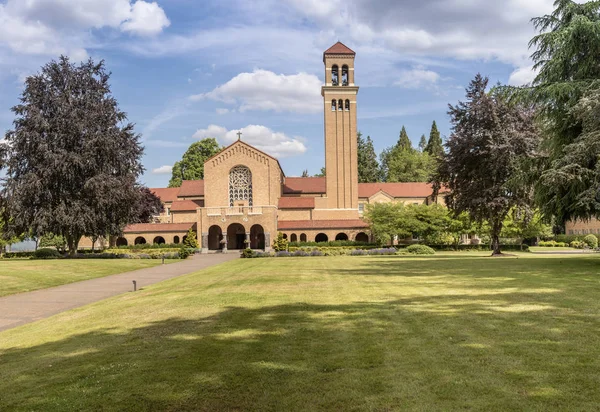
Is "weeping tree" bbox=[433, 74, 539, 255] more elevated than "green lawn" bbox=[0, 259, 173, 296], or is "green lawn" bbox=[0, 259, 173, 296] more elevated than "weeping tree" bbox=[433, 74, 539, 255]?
"weeping tree" bbox=[433, 74, 539, 255]

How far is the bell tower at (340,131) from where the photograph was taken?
63.5m

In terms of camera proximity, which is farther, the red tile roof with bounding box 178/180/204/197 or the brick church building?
the red tile roof with bounding box 178/180/204/197

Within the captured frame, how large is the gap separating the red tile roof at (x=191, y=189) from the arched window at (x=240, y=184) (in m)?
9.53

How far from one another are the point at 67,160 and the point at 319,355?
116 ft

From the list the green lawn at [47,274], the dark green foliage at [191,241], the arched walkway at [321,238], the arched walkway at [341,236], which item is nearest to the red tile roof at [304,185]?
the arched walkway at [321,238]

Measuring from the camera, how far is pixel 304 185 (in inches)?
2906

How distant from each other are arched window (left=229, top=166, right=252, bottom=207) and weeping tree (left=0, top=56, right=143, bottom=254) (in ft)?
81.4

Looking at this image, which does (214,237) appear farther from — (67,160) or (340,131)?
(67,160)

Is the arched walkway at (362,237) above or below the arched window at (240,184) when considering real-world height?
below

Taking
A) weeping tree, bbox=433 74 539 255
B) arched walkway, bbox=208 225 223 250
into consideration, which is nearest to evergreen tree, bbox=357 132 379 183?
arched walkway, bbox=208 225 223 250

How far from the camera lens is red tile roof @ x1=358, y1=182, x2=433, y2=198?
74.4m

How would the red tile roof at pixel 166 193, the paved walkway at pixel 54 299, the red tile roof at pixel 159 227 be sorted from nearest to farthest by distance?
1. the paved walkway at pixel 54 299
2. the red tile roof at pixel 159 227
3. the red tile roof at pixel 166 193

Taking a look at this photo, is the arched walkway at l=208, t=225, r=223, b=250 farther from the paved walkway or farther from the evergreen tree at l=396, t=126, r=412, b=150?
the evergreen tree at l=396, t=126, r=412, b=150

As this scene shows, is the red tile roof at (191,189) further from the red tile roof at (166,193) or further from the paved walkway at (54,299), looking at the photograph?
the paved walkway at (54,299)
